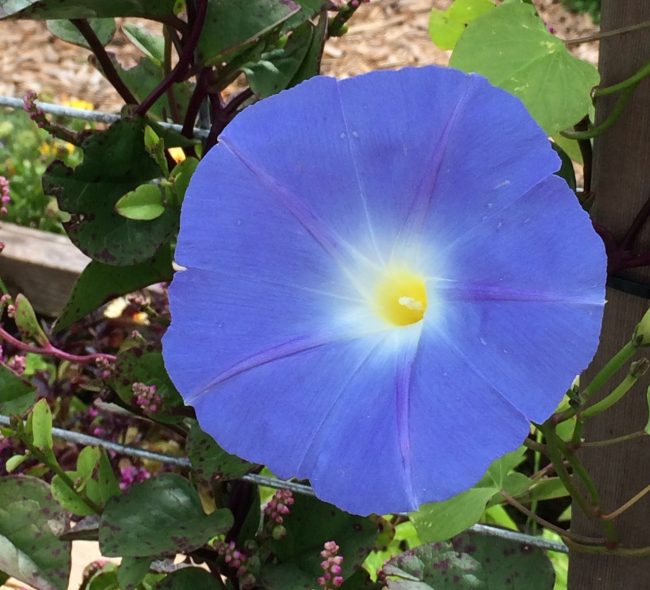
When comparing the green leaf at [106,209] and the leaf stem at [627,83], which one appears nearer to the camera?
the leaf stem at [627,83]

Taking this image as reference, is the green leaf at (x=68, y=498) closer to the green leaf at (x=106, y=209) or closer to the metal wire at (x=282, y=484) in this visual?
the metal wire at (x=282, y=484)

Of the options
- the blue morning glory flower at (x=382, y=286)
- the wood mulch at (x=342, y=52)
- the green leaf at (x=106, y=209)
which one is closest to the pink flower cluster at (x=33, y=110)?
the green leaf at (x=106, y=209)

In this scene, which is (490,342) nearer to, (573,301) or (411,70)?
(573,301)

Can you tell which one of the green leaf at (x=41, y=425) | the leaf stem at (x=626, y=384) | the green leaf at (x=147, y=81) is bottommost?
the green leaf at (x=41, y=425)

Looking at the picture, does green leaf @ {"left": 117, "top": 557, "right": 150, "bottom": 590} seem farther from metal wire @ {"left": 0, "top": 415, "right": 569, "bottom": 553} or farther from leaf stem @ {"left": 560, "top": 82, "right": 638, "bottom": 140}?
leaf stem @ {"left": 560, "top": 82, "right": 638, "bottom": 140}

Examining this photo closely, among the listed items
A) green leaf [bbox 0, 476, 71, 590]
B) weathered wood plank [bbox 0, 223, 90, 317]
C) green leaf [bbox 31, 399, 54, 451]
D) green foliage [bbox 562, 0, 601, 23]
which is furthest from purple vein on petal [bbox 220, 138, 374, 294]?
green foliage [bbox 562, 0, 601, 23]

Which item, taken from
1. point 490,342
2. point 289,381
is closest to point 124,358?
point 289,381

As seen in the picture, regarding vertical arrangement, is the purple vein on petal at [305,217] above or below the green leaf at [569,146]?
below
